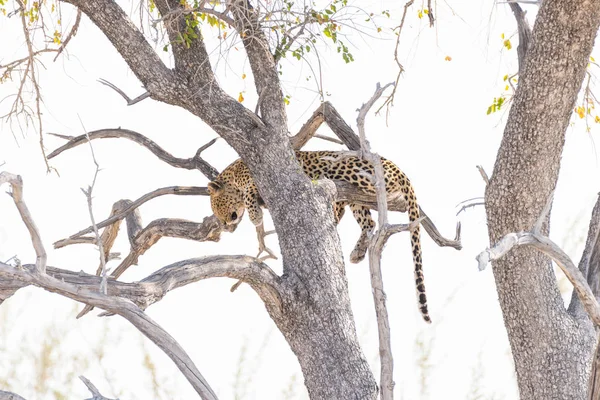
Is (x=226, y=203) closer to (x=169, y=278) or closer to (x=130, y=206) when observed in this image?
(x=130, y=206)

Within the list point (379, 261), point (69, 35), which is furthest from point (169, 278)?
point (69, 35)

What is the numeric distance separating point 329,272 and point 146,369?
3.47 metres

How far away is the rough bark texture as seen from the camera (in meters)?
5.22

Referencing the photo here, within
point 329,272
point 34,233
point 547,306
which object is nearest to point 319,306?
point 329,272

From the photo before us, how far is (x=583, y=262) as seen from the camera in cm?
541

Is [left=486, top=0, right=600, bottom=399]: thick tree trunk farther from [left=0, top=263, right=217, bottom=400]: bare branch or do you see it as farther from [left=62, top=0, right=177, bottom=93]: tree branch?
[left=62, top=0, right=177, bottom=93]: tree branch

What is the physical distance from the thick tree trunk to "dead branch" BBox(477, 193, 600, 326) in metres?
0.96

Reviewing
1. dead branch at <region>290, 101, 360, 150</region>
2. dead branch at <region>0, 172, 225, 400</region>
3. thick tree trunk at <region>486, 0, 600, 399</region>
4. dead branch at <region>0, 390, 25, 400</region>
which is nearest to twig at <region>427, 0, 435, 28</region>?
dead branch at <region>290, 101, 360, 150</region>

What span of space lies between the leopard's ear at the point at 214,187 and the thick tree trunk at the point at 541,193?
8.10ft

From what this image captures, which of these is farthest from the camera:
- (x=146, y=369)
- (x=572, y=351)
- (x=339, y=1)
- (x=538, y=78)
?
(x=146, y=369)

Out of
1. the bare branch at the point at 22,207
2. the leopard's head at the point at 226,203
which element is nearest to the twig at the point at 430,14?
the leopard's head at the point at 226,203

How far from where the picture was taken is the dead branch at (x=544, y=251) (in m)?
3.20

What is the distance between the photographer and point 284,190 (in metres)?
5.41

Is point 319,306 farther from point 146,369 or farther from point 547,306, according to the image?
point 146,369
